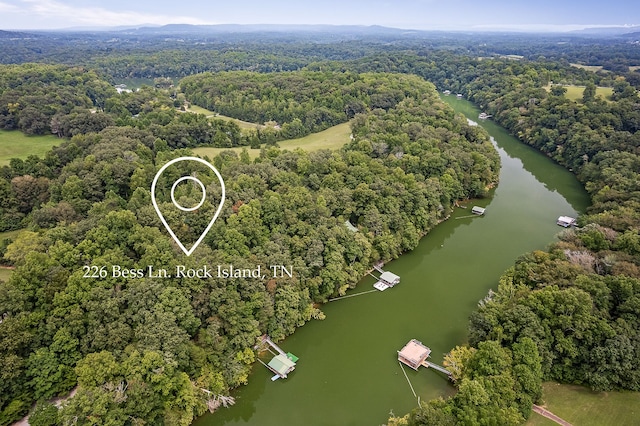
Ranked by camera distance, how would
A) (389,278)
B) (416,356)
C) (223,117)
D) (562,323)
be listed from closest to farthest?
1. (562,323)
2. (416,356)
3. (389,278)
4. (223,117)

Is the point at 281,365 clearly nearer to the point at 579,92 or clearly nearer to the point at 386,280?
the point at 386,280

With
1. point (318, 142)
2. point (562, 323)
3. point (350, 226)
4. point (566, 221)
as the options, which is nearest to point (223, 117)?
point (318, 142)

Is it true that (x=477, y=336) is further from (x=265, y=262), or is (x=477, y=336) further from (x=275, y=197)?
(x=275, y=197)

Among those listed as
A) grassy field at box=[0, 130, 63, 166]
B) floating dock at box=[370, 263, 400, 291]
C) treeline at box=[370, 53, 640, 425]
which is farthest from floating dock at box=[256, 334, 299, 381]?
grassy field at box=[0, 130, 63, 166]

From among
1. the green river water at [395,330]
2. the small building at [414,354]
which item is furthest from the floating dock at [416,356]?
the green river water at [395,330]

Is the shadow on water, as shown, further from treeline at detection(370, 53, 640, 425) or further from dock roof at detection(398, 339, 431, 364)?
dock roof at detection(398, 339, 431, 364)

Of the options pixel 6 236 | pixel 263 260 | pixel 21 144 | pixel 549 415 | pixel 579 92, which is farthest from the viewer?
pixel 579 92
